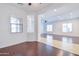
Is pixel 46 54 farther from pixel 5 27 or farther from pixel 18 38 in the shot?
pixel 5 27

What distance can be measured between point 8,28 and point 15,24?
4.8 inches

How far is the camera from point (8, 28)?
1482mm

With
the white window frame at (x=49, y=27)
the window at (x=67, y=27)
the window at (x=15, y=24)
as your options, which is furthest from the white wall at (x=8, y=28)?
the window at (x=67, y=27)

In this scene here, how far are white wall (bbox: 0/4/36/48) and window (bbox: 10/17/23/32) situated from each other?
6 cm

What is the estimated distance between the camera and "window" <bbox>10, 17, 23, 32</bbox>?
4.95ft

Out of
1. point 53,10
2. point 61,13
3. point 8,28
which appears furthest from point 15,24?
point 61,13

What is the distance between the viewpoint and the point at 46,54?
4.71 ft

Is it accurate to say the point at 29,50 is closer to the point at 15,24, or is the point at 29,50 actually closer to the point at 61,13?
the point at 15,24

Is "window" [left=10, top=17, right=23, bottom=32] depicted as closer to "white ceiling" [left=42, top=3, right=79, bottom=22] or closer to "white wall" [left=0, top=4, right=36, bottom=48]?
"white wall" [left=0, top=4, right=36, bottom=48]

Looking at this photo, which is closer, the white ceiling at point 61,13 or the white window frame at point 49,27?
the white ceiling at point 61,13

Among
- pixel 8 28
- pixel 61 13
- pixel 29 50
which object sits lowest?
pixel 29 50

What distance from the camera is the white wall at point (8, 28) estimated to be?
1.43 meters

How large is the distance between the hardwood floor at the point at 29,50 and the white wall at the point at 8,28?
3.1 inches

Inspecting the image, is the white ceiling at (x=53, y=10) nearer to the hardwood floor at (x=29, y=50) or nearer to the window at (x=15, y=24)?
the window at (x=15, y=24)
